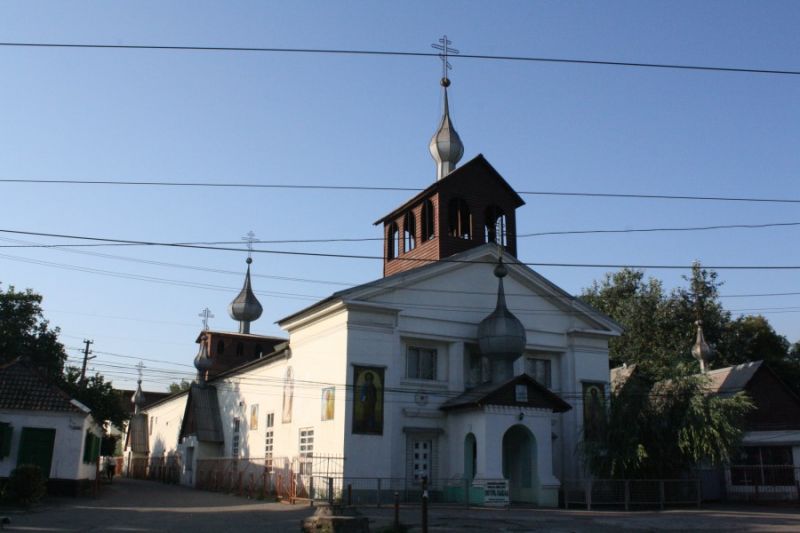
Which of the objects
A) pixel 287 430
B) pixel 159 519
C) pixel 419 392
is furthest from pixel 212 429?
pixel 159 519

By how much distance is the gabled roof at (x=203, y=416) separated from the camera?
140 feet

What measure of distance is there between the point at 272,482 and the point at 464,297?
10.3 m

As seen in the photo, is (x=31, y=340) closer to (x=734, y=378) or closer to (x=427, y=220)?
(x=427, y=220)

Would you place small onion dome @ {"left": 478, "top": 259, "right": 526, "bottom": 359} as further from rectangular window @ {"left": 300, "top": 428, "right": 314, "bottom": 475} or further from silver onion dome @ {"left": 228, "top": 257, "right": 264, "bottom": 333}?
silver onion dome @ {"left": 228, "top": 257, "right": 264, "bottom": 333}

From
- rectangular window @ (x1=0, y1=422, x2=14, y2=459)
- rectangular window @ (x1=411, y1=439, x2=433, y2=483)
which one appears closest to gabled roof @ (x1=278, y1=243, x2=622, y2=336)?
rectangular window @ (x1=411, y1=439, x2=433, y2=483)

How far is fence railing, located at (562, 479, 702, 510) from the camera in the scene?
26875mm

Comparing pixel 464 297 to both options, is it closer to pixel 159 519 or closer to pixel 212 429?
pixel 159 519

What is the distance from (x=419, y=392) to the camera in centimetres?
2881

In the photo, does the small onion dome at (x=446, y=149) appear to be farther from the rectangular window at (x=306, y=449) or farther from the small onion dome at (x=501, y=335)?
the rectangular window at (x=306, y=449)

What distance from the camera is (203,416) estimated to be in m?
43.8

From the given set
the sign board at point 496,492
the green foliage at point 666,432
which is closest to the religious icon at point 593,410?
the green foliage at point 666,432

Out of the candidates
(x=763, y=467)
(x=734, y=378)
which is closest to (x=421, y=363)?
(x=763, y=467)

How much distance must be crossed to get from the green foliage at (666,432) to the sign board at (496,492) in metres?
4.37

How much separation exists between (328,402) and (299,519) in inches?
332
